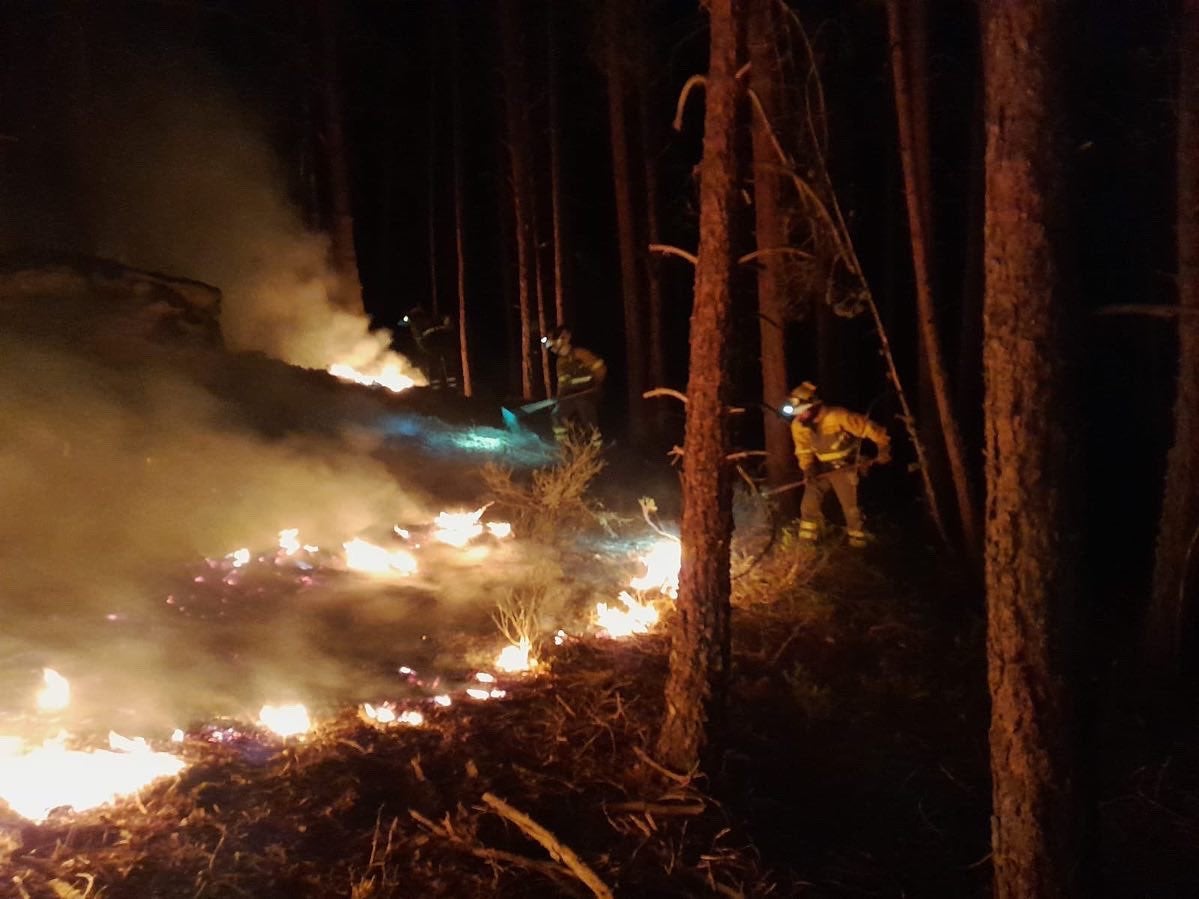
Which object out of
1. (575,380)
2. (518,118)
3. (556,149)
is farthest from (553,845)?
(518,118)

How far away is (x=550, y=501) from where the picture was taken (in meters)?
11.1

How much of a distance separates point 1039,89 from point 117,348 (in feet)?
36.9

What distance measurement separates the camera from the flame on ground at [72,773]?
213 inches

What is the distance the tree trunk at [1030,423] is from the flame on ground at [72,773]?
437cm

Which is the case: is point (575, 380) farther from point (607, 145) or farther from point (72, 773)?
point (607, 145)

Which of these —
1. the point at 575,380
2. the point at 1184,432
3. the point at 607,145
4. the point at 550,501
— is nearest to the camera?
the point at 1184,432

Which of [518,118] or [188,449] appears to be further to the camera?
[518,118]

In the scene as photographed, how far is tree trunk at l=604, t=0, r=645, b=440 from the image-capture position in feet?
52.1

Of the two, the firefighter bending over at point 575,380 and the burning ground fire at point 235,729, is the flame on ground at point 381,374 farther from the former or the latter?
the burning ground fire at point 235,729

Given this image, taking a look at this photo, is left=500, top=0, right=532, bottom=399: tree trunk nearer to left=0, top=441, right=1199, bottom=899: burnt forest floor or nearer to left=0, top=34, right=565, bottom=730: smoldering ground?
left=0, top=34, right=565, bottom=730: smoldering ground

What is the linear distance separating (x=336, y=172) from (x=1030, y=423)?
16603 millimetres

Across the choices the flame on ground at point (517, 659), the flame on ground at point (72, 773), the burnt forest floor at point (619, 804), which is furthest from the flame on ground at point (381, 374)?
the flame on ground at point (72, 773)

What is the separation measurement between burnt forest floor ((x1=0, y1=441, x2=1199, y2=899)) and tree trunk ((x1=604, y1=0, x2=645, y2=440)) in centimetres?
1037

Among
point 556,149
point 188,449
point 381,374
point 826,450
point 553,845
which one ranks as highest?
point 556,149
